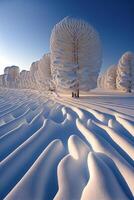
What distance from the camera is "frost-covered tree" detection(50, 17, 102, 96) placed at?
25.4 feet

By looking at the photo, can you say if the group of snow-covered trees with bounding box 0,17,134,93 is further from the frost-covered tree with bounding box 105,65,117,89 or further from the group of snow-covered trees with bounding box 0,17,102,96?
the frost-covered tree with bounding box 105,65,117,89

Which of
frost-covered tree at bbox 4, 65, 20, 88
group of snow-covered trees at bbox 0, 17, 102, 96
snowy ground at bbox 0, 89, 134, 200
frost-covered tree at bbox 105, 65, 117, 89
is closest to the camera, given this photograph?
snowy ground at bbox 0, 89, 134, 200

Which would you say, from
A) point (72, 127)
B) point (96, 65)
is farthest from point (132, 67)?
point (72, 127)

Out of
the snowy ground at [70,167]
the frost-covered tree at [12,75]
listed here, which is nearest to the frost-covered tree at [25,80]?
the frost-covered tree at [12,75]

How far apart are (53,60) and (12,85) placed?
21.5m

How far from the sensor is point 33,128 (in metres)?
2.10

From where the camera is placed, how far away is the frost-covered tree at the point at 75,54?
7754 mm

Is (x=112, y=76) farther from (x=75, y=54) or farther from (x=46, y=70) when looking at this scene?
(x=75, y=54)

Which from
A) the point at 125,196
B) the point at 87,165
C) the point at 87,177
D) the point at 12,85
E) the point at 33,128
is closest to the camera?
the point at 125,196

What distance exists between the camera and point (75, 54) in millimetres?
7910

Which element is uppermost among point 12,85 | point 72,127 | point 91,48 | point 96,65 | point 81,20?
point 81,20

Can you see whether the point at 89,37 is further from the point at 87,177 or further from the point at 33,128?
the point at 87,177

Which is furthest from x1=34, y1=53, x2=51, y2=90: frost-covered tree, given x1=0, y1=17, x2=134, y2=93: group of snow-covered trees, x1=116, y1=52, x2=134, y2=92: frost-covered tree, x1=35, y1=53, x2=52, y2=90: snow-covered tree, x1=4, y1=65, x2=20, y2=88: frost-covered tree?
x1=4, y1=65, x2=20, y2=88: frost-covered tree

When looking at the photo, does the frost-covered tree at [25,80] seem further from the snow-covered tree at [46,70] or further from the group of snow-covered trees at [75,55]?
the group of snow-covered trees at [75,55]
